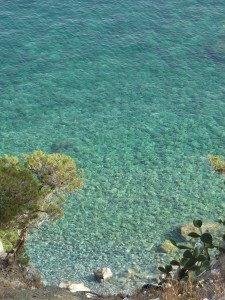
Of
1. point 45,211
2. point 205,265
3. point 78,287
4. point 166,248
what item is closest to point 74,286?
point 78,287

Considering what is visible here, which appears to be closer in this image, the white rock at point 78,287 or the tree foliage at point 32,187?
the tree foliage at point 32,187

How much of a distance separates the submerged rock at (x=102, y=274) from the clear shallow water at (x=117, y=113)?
480 millimetres

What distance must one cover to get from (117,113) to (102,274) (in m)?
22.3

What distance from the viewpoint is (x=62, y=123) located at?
164ft

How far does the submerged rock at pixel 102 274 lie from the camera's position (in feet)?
106

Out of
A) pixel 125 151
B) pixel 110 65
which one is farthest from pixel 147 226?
pixel 110 65

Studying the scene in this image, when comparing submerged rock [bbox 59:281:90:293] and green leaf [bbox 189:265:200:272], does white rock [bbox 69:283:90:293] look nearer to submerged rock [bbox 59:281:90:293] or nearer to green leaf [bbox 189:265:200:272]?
submerged rock [bbox 59:281:90:293]

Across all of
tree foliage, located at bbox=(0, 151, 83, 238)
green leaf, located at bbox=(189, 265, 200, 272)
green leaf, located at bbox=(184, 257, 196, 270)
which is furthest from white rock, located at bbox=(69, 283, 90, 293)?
green leaf, located at bbox=(189, 265, 200, 272)

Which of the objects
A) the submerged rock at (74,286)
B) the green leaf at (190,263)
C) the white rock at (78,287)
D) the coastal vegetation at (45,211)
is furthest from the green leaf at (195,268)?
the white rock at (78,287)

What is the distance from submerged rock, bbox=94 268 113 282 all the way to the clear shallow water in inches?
18.9

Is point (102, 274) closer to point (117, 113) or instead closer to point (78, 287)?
point (78, 287)

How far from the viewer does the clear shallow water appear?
36531mm

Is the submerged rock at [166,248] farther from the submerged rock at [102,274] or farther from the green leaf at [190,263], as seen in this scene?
the green leaf at [190,263]

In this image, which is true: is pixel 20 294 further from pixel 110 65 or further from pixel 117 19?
pixel 117 19
